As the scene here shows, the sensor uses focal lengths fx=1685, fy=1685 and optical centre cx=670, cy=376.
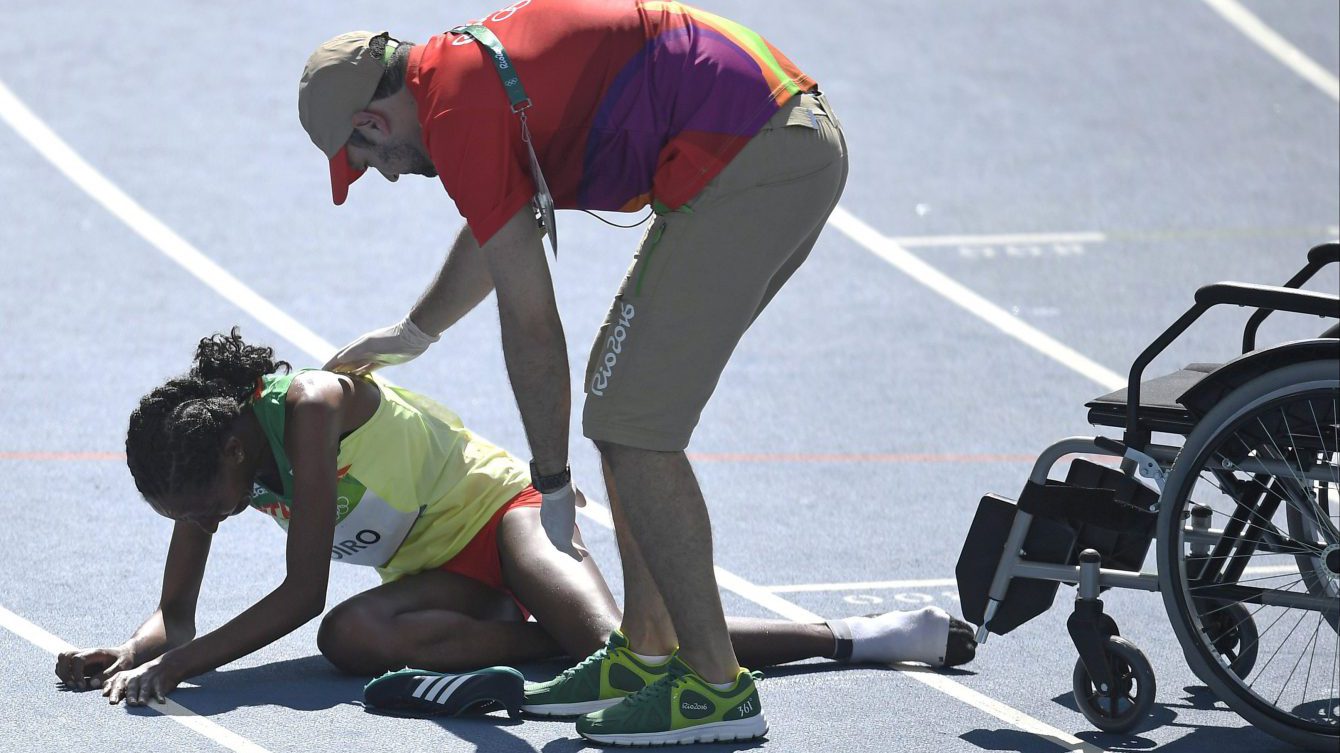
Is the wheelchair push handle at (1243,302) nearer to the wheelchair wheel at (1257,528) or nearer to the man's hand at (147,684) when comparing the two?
the wheelchair wheel at (1257,528)

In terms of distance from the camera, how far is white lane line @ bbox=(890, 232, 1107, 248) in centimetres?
889

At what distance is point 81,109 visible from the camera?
32.4 feet

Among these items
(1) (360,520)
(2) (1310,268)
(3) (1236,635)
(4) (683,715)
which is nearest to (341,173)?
(1) (360,520)

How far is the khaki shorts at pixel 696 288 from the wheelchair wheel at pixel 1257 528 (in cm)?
105

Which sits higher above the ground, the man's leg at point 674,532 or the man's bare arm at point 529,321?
the man's bare arm at point 529,321

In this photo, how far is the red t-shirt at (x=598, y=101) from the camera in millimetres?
3572

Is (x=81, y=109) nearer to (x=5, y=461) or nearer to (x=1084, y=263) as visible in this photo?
(x=5, y=461)

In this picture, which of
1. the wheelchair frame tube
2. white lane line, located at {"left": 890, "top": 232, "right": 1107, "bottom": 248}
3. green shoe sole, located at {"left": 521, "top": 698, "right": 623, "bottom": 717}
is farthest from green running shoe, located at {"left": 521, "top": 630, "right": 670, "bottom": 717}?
white lane line, located at {"left": 890, "top": 232, "right": 1107, "bottom": 248}

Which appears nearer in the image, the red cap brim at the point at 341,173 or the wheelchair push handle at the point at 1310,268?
the red cap brim at the point at 341,173

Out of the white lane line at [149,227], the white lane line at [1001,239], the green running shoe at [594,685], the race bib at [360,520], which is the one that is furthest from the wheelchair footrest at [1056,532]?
the white lane line at [1001,239]

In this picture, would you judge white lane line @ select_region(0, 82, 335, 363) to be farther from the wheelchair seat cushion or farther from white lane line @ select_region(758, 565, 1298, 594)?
the wheelchair seat cushion

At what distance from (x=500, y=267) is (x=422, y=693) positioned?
42.7 inches

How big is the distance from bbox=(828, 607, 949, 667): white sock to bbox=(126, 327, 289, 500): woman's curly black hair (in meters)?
1.64

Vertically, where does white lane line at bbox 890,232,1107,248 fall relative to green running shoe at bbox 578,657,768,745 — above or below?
above
